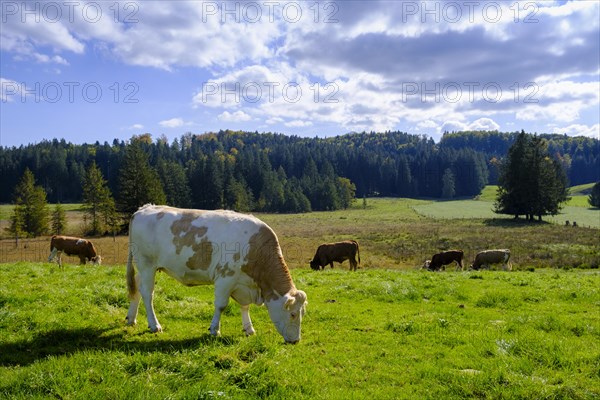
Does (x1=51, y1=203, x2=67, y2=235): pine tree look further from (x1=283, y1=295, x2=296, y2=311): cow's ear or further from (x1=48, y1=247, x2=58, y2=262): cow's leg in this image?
(x1=283, y1=295, x2=296, y2=311): cow's ear

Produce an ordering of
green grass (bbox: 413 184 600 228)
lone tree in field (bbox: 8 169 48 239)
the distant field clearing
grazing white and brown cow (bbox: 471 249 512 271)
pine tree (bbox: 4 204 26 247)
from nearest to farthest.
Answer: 1. grazing white and brown cow (bbox: 471 249 512 271)
2. pine tree (bbox: 4 204 26 247)
3. lone tree in field (bbox: 8 169 48 239)
4. the distant field clearing
5. green grass (bbox: 413 184 600 228)

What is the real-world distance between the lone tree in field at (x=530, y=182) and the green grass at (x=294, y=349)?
57866 millimetres

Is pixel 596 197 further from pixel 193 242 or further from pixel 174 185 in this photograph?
pixel 193 242

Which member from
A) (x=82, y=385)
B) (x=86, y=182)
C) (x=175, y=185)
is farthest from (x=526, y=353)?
(x=175, y=185)

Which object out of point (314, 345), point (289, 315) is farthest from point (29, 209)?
point (314, 345)

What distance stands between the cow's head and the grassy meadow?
31cm

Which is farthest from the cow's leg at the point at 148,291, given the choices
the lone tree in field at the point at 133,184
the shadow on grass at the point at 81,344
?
the lone tree in field at the point at 133,184

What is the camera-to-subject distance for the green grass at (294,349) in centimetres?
602

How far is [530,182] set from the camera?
63906 mm

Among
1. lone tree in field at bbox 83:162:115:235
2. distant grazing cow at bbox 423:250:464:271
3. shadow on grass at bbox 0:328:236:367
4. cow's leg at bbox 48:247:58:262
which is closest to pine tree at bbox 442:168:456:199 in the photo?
lone tree in field at bbox 83:162:115:235

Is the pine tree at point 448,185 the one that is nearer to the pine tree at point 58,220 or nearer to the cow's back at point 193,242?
the pine tree at point 58,220

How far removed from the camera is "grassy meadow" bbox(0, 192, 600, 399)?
6059mm

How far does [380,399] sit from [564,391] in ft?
9.39

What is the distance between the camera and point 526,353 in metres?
7.97
